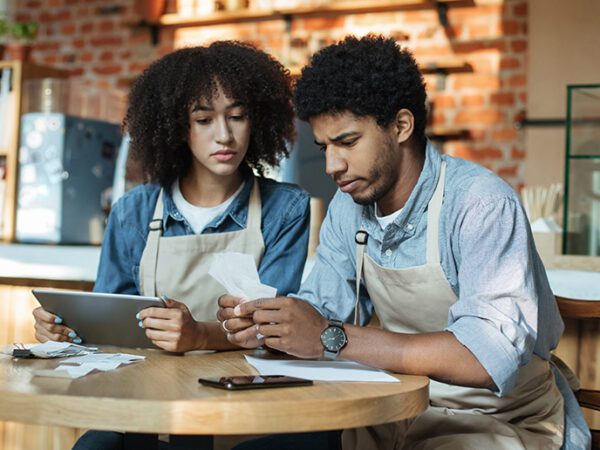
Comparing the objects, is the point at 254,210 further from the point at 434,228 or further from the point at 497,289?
the point at 497,289

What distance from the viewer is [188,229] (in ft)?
6.91

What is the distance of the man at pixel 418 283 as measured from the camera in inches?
57.2

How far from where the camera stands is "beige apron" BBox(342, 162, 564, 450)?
5.23 feet

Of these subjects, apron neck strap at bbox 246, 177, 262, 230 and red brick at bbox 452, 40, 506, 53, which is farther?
red brick at bbox 452, 40, 506, 53

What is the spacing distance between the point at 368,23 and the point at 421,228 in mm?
3484

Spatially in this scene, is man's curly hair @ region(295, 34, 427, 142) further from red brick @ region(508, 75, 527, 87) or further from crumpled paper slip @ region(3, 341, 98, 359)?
red brick @ region(508, 75, 527, 87)

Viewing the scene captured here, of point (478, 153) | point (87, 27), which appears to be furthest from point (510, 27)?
point (87, 27)

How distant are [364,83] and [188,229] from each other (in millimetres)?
660

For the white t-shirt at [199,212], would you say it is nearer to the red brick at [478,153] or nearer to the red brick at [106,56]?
the red brick at [478,153]

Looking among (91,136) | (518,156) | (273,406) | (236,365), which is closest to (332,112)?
(236,365)

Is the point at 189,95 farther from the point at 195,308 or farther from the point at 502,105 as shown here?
the point at 502,105

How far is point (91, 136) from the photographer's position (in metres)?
3.45

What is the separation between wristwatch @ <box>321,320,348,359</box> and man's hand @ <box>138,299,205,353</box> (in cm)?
33

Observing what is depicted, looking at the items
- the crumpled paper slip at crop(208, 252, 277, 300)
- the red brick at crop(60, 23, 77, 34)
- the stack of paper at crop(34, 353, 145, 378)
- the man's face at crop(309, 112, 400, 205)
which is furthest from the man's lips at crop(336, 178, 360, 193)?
the red brick at crop(60, 23, 77, 34)
